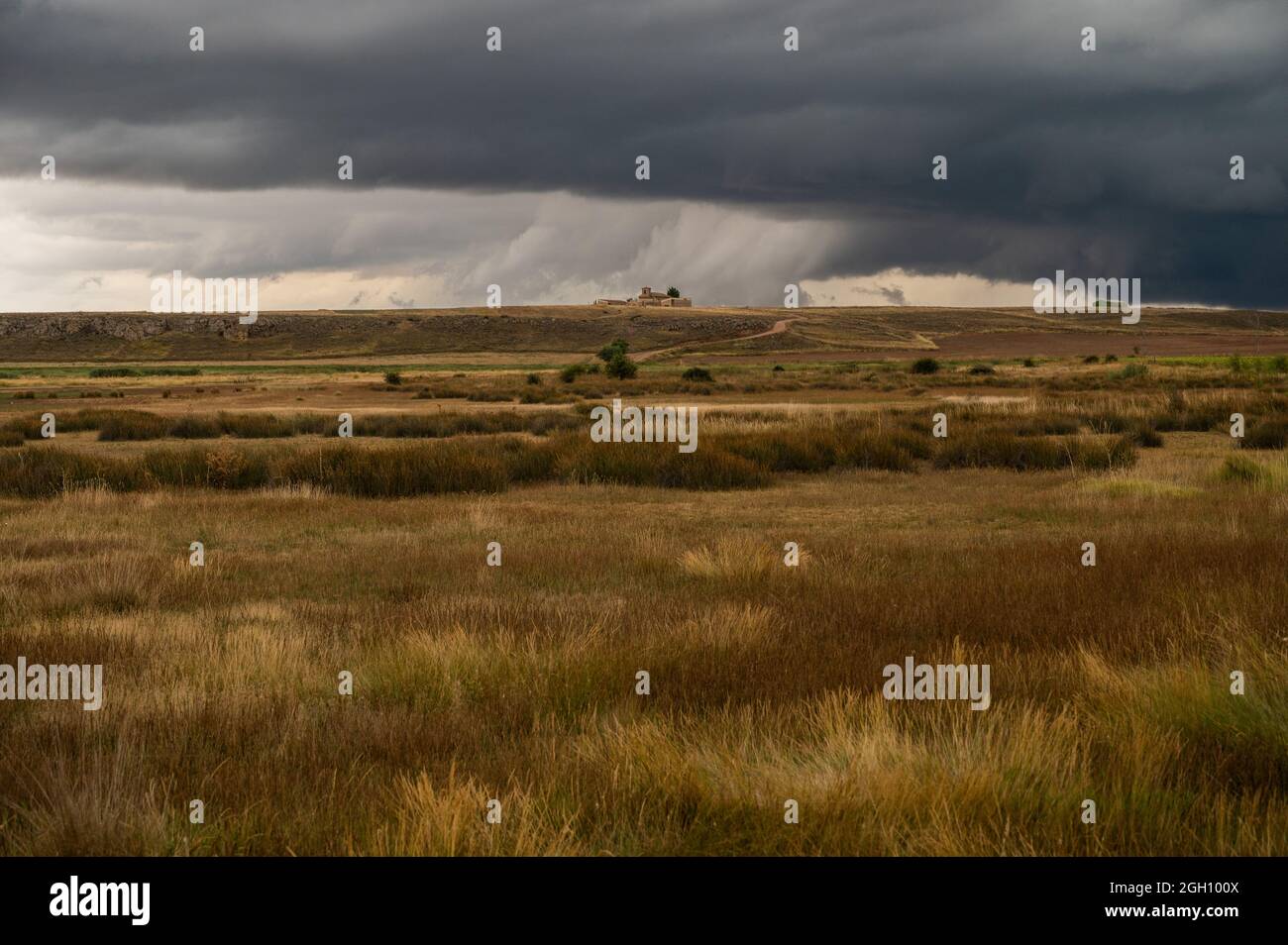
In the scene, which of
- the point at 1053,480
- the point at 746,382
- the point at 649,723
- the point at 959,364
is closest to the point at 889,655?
the point at 649,723

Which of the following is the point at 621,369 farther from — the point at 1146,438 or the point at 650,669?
the point at 650,669

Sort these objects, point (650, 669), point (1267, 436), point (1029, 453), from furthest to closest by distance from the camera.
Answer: point (1267, 436)
point (1029, 453)
point (650, 669)

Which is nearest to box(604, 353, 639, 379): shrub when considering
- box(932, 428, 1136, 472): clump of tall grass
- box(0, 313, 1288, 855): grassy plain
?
box(932, 428, 1136, 472): clump of tall grass

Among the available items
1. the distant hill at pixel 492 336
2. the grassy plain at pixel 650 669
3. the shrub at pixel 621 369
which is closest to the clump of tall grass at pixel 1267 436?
the grassy plain at pixel 650 669

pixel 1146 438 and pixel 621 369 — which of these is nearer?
pixel 1146 438

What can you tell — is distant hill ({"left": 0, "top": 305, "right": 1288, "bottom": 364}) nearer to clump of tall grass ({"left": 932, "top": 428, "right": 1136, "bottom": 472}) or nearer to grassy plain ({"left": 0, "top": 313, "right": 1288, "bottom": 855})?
clump of tall grass ({"left": 932, "top": 428, "right": 1136, "bottom": 472})

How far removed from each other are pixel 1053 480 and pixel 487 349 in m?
A: 149

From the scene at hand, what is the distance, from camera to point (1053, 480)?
2166 centimetres

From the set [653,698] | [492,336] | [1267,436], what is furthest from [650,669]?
[492,336]

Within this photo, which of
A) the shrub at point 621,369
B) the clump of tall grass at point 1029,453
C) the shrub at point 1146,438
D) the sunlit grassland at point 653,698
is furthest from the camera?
the shrub at point 621,369

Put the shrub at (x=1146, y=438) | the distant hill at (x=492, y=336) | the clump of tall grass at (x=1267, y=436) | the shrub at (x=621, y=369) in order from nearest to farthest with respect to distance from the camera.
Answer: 1. the clump of tall grass at (x=1267, y=436)
2. the shrub at (x=1146, y=438)
3. the shrub at (x=621, y=369)
4. the distant hill at (x=492, y=336)

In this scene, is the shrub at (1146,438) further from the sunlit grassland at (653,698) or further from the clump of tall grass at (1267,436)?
the sunlit grassland at (653,698)

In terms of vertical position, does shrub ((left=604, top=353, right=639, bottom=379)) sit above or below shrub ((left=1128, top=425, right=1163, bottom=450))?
above

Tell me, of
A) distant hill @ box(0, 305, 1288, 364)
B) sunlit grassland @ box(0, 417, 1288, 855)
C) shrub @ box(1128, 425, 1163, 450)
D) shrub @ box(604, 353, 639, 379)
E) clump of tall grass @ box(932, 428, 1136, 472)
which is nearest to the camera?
sunlit grassland @ box(0, 417, 1288, 855)
